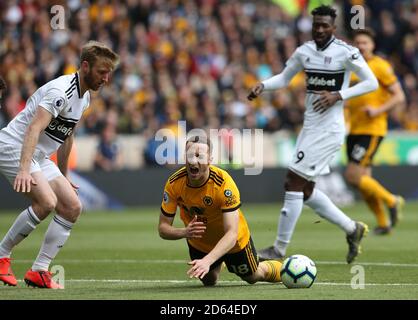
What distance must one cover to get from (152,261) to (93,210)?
10.1 m

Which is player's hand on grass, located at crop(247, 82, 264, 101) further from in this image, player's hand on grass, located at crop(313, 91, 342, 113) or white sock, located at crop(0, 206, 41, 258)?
white sock, located at crop(0, 206, 41, 258)

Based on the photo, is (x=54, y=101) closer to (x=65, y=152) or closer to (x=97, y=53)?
(x=97, y=53)

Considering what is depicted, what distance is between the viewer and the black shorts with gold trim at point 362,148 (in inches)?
556

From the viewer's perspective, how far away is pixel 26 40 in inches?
875

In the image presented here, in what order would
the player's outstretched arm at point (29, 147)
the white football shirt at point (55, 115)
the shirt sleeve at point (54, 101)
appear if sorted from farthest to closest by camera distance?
the white football shirt at point (55, 115)
the shirt sleeve at point (54, 101)
the player's outstretched arm at point (29, 147)

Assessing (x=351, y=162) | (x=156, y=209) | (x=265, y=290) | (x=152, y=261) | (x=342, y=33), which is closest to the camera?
(x=265, y=290)

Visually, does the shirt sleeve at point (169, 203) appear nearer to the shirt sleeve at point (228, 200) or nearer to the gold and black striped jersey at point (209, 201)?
the gold and black striped jersey at point (209, 201)

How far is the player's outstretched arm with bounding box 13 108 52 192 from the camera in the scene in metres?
8.03

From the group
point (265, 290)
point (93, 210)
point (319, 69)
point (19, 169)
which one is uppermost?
point (319, 69)

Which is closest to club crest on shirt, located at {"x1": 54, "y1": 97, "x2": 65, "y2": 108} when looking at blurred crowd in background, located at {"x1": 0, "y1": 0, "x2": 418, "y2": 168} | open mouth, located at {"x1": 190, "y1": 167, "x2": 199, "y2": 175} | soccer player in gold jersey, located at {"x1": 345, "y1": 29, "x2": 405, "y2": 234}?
open mouth, located at {"x1": 190, "y1": 167, "x2": 199, "y2": 175}

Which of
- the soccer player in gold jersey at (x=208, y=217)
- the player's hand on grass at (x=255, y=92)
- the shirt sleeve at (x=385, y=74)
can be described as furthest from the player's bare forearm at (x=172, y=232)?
the shirt sleeve at (x=385, y=74)

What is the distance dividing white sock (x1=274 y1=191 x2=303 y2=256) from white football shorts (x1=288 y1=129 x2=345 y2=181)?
257 mm

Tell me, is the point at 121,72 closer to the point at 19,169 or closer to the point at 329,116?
the point at 329,116
